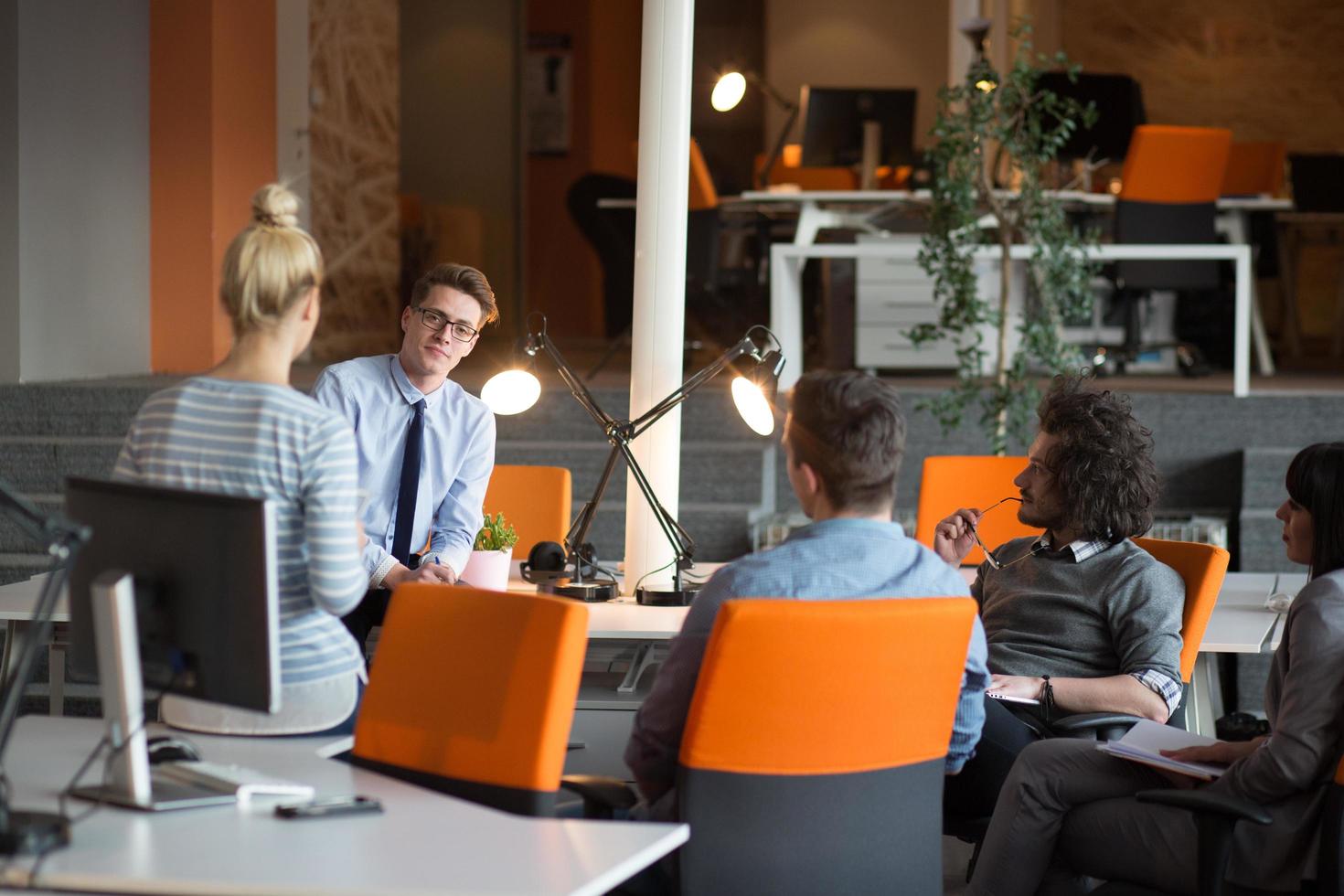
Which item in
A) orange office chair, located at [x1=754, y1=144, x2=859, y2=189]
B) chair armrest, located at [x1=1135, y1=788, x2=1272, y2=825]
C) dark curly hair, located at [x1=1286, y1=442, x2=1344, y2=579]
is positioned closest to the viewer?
chair armrest, located at [x1=1135, y1=788, x2=1272, y2=825]

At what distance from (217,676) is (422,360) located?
1545mm

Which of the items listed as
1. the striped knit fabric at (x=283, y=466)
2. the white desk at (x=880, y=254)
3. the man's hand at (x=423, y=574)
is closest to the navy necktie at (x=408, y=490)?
the man's hand at (x=423, y=574)

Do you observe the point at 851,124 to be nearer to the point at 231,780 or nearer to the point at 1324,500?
the point at 1324,500

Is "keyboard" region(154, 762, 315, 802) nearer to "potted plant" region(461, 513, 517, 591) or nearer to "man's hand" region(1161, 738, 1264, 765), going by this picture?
"potted plant" region(461, 513, 517, 591)

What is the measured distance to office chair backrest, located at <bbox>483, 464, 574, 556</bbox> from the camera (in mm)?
3984

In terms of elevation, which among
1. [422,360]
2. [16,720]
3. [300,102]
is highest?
[300,102]

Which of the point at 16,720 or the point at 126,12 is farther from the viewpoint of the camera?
the point at 126,12

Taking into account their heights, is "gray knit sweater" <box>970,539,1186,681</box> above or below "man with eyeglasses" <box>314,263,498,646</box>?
below

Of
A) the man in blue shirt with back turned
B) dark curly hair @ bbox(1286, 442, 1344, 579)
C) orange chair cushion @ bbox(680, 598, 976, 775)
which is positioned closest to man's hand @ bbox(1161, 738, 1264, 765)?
dark curly hair @ bbox(1286, 442, 1344, 579)

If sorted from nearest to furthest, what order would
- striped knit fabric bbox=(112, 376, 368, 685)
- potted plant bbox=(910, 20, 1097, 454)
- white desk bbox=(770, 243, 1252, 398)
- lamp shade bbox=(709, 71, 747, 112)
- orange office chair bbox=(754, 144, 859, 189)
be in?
striped knit fabric bbox=(112, 376, 368, 685), lamp shade bbox=(709, 71, 747, 112), potted plant bbox=(910, 20, 1097, 454), white desk bbox=(770, 243, 1252, 398), orange office chair bbox=(754, 144, 859, 189)

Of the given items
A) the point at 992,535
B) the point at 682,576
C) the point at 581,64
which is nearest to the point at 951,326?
the point at 992,535

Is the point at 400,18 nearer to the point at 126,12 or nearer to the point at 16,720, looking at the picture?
the point at 126,12

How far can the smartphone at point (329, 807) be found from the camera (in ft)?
6.02

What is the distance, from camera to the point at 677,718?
2123mm
